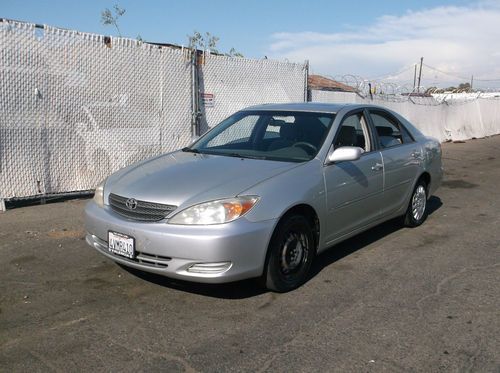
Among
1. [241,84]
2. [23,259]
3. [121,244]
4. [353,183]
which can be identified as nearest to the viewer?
[121,244]

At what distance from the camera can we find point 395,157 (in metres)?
5.75

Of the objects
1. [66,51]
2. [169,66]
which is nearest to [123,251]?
[66,51]

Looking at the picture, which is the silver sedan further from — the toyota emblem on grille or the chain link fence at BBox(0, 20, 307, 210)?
the chain link fence at BBox(0, 20, 307, 210)

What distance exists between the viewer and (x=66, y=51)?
7.30 metres

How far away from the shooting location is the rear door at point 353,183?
4675mm

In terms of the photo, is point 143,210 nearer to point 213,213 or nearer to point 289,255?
point 213,213

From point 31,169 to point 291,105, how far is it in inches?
150

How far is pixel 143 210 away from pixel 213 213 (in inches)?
22.5

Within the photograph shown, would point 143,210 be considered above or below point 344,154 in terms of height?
below

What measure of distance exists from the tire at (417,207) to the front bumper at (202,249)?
3016 mm

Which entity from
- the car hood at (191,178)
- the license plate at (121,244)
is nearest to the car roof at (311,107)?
the car hood at (191,178)

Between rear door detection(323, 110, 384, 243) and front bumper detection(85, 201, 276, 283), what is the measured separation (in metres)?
0.97

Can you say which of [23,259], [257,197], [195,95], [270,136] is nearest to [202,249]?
[257,197]

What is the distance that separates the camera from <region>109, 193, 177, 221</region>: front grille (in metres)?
3.87
